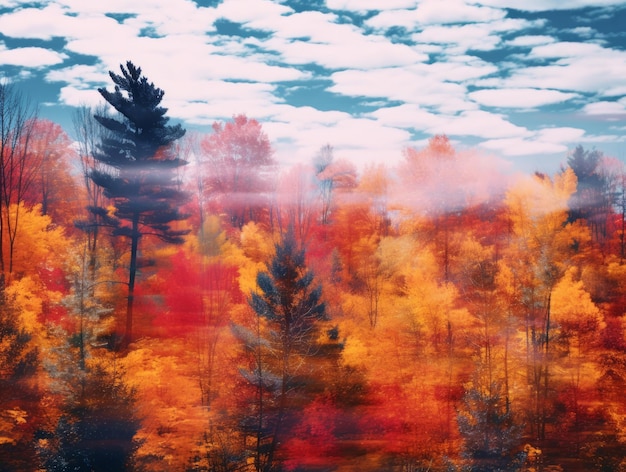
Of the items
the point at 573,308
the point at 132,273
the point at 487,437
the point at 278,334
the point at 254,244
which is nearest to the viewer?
the point at 487,437

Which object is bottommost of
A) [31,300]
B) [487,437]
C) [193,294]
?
Answer: [487,437]

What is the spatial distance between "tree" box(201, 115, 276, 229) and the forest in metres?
0.19

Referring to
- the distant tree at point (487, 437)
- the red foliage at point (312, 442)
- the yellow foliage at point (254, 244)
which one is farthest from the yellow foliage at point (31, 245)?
the distant tree at point (487, 437)

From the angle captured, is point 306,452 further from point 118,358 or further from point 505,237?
point 505,237

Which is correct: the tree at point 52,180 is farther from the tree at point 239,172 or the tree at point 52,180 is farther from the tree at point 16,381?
the tree at point 16,381

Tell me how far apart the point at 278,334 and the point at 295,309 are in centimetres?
200

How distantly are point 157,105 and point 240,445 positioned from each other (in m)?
19.8

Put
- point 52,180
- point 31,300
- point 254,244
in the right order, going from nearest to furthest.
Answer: point 31,300
point 254,244
point 52,180

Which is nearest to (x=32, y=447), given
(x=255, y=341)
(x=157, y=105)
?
(x=255, y=341)

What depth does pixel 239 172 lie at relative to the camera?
149ft

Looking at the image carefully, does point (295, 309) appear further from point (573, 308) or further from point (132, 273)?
point (573, 308)

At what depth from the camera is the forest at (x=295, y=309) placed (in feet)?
90.6

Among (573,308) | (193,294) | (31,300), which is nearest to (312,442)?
(193,294)

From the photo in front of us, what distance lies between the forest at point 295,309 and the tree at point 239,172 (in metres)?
0.19
